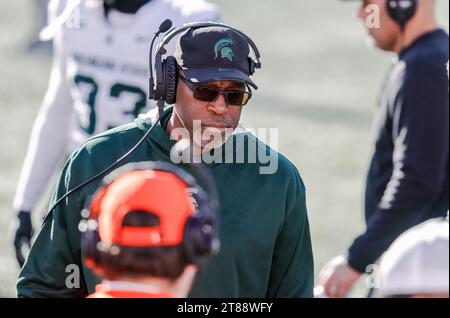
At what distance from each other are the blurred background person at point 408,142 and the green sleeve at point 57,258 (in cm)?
136

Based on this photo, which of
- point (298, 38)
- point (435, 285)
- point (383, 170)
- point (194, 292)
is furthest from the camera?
point (298, 38)

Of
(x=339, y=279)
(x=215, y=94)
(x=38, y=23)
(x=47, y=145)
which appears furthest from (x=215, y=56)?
(x=38, y=23)

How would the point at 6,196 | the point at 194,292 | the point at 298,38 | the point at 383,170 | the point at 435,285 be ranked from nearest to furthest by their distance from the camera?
the point at 435,285 < the point at 194,292 < the point at 383,170 < the point at 6,196 < the point at 298,38

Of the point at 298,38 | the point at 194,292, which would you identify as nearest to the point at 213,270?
the point at 194,292

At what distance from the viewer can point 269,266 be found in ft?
15.0

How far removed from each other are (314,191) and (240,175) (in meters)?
5.58

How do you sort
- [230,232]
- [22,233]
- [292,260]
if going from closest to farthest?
[230,232] < [292,260] < [22,233]

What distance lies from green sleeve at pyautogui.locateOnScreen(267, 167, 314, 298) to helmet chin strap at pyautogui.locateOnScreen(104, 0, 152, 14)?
187 centimetres

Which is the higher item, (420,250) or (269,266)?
(420,250)

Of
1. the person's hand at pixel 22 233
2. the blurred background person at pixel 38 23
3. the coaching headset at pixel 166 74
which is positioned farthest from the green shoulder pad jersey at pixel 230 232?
the blurred background person at pixel 38 23

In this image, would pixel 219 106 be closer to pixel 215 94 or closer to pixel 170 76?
pixel 215 94

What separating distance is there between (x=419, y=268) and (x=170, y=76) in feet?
4.80

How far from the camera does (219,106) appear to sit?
15.1 ft
